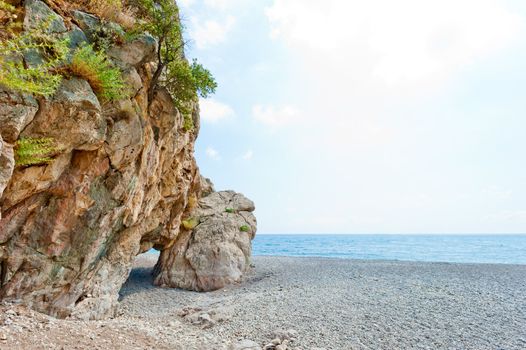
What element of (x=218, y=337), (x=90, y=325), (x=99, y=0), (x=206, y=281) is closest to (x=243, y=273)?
(x=206, y=281)

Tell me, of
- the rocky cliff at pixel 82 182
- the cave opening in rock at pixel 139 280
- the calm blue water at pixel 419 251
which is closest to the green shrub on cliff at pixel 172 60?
the rocky cliff at pixel 82 182

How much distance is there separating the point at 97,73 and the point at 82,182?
293cm

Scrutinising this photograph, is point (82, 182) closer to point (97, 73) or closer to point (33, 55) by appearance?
point (97, 73)

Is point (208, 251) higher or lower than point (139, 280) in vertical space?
higher

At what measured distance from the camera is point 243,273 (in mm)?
17656

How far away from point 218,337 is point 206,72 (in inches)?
345

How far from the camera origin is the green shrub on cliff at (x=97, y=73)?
6801 millimetres

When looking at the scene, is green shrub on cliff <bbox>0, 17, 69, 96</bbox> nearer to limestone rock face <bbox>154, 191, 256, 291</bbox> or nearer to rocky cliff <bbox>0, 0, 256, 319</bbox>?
rocky cliff <bbox>0, 0, 256, 319</bbox>

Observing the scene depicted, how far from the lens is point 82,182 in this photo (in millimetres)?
7855

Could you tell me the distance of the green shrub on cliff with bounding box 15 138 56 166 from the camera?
5809 mm

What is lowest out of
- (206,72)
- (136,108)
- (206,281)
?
(206,281)

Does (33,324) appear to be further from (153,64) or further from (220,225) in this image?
(220,225)

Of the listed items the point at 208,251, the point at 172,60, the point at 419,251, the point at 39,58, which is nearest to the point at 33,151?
the point at 39,58

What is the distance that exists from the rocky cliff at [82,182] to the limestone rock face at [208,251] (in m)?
4.30
